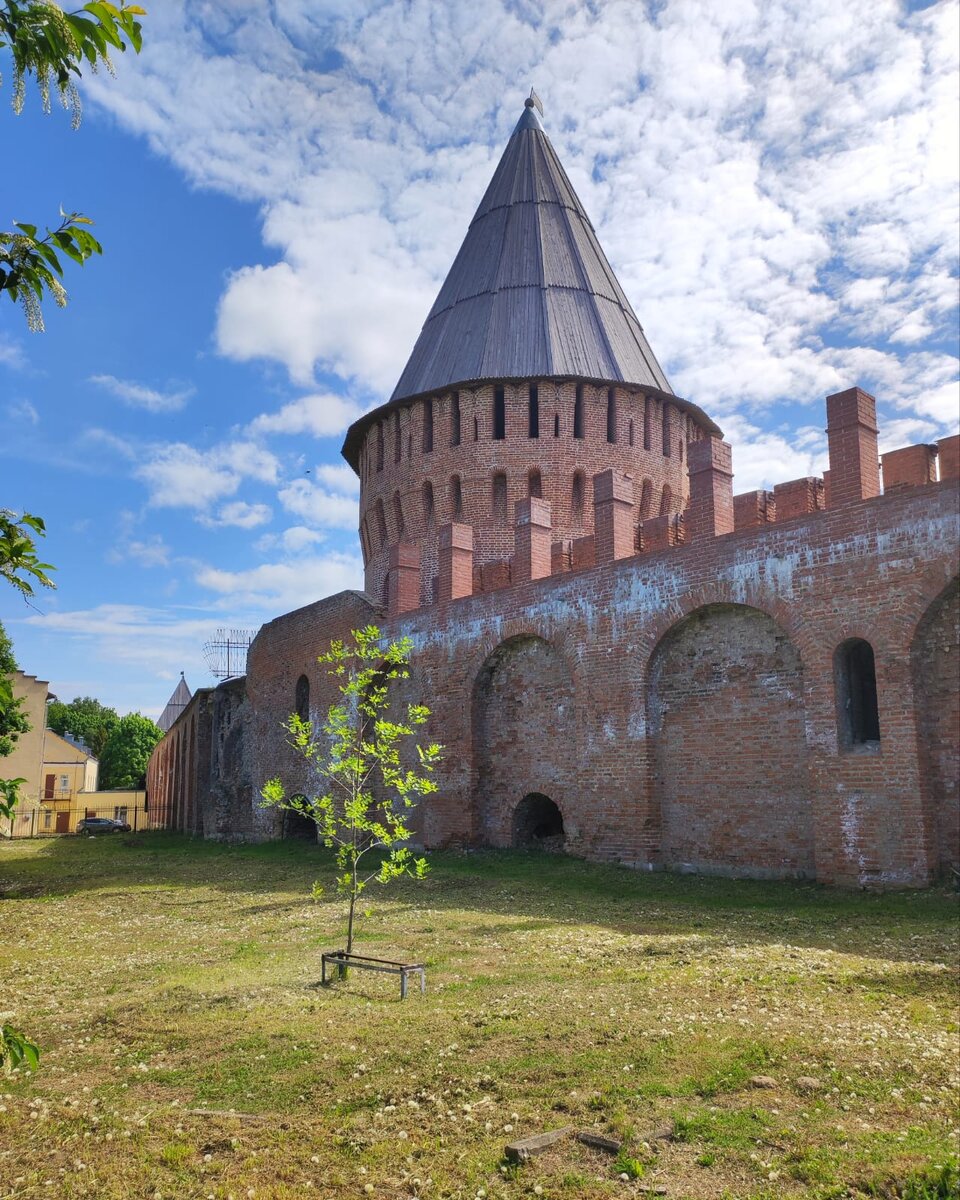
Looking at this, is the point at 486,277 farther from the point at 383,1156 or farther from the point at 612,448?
the point at 383,1156

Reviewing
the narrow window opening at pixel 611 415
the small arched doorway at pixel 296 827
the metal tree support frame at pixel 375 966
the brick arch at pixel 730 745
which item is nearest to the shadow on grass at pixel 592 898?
the brick arch at pixel 730 745

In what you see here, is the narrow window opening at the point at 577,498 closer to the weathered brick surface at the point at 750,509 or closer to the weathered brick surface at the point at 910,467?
the weathered brick surface at the point at 750,509

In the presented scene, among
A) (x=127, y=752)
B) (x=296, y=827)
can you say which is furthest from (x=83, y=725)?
(x=296, y=827)

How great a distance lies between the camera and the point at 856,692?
1252 cm

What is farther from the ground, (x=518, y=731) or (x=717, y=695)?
(x=717, y=695)

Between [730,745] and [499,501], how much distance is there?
36.1 ft

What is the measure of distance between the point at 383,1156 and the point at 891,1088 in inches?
111

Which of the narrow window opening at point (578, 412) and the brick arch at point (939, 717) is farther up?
the narrow window opening at point (578, 412)

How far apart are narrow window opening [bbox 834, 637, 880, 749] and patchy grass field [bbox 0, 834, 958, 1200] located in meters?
2.14

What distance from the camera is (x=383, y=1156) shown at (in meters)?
4.60

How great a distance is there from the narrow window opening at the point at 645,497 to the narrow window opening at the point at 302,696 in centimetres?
930

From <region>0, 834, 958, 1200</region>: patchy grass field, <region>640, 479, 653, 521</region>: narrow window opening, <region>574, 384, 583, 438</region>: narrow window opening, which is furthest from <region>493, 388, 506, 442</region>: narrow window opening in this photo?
<region>0, 834, 958, 1200</region>: patchy grass field

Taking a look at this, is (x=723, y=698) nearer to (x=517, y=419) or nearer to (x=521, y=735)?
(x=521, y=735)

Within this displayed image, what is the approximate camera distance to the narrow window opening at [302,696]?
23.8 meters
